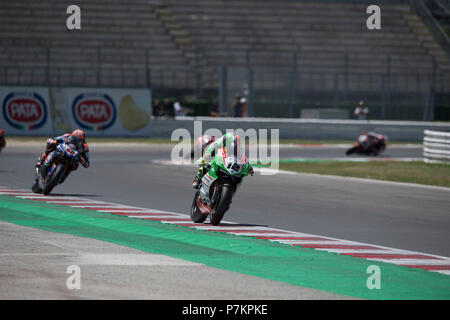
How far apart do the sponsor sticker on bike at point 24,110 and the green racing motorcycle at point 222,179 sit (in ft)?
70.5

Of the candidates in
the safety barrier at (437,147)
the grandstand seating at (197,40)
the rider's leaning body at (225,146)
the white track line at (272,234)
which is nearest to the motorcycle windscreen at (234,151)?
the rider's leaning body at (225,146)

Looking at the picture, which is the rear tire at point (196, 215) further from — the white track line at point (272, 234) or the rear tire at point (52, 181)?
the rear tire at point (52, 181)

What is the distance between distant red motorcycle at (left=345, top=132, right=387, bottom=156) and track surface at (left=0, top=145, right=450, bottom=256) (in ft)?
24.7

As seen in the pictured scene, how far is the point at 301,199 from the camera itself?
16766 mm

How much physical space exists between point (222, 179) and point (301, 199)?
4607mm

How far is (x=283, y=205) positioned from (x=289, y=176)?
20.3ft

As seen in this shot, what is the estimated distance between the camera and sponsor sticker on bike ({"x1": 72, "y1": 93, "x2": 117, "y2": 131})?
110ft

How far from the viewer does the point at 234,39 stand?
46.8m

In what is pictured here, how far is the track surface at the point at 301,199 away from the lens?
1263 cm

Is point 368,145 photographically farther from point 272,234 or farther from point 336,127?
point 272,234

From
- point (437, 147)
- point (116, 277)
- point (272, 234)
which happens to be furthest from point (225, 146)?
point (437, 147)

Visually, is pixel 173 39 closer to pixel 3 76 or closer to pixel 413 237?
pixel 3 76

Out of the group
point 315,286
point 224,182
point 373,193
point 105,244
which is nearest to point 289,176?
point 373,193

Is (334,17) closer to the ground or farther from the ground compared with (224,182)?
farther from the ground
